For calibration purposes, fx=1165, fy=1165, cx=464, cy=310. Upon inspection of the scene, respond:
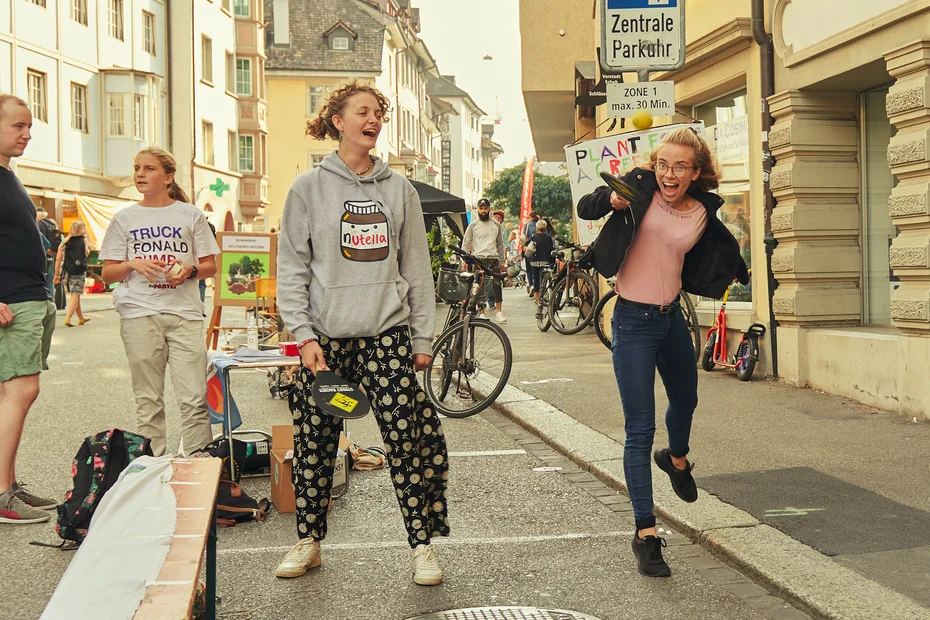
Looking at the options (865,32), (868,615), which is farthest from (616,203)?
(865,32)

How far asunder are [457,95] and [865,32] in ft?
341

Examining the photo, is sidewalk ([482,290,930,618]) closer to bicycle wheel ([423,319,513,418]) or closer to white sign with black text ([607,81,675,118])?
bicycle wheel ([423,319,513,418])

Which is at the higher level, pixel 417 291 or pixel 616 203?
pixel 616 203

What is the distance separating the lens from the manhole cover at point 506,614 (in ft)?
13.7

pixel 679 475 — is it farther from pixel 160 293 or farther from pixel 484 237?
pixel 484 237

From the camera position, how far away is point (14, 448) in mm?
5938

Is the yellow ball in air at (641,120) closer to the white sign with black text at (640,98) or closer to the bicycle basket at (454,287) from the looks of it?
the white sign with black text at (640,98)

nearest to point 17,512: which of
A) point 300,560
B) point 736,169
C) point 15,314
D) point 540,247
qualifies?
point 15,314

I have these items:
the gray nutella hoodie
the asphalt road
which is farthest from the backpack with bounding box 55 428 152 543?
the gray nutella hoodie

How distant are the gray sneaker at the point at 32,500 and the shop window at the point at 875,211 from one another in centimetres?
704

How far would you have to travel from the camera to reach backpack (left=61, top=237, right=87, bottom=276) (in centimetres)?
2186

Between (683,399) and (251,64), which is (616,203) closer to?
(683,399)

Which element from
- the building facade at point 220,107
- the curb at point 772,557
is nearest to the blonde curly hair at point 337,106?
the curb at point 772,557

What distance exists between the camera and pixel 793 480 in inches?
245
